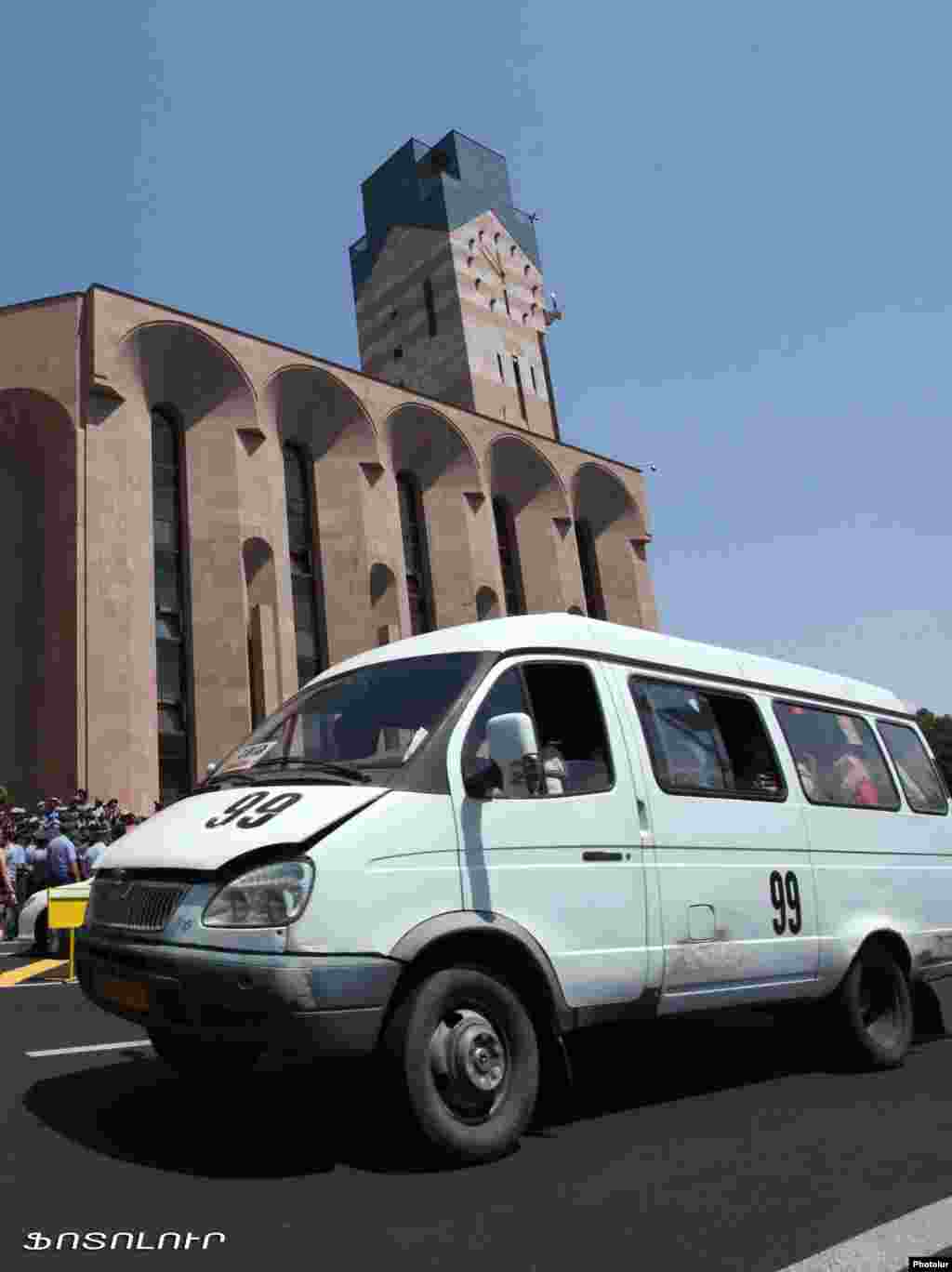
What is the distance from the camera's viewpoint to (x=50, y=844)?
1210cm

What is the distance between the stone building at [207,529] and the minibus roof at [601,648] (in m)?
20.6

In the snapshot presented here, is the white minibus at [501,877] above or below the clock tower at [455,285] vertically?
below

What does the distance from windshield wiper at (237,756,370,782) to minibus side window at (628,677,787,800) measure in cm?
151

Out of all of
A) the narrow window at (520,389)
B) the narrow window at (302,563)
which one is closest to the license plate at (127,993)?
the narrow window at (302,563)

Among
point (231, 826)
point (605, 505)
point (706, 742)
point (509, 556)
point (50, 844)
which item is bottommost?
point (231, 826)

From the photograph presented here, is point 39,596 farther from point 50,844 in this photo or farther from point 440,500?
point 440,500

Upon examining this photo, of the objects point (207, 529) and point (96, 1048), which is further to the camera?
point (207, 529)

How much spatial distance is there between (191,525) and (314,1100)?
24760mm

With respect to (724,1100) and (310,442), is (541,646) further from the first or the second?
(310,442)

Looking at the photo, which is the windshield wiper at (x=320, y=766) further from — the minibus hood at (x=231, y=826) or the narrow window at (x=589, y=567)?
the narrow window at (x=589, y=567)

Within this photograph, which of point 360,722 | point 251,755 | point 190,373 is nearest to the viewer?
point 360,722

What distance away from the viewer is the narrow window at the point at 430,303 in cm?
4731

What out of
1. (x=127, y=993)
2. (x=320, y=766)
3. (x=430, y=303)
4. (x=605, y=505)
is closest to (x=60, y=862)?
(x=127, y=993)

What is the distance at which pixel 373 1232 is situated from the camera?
2781 millimetres
